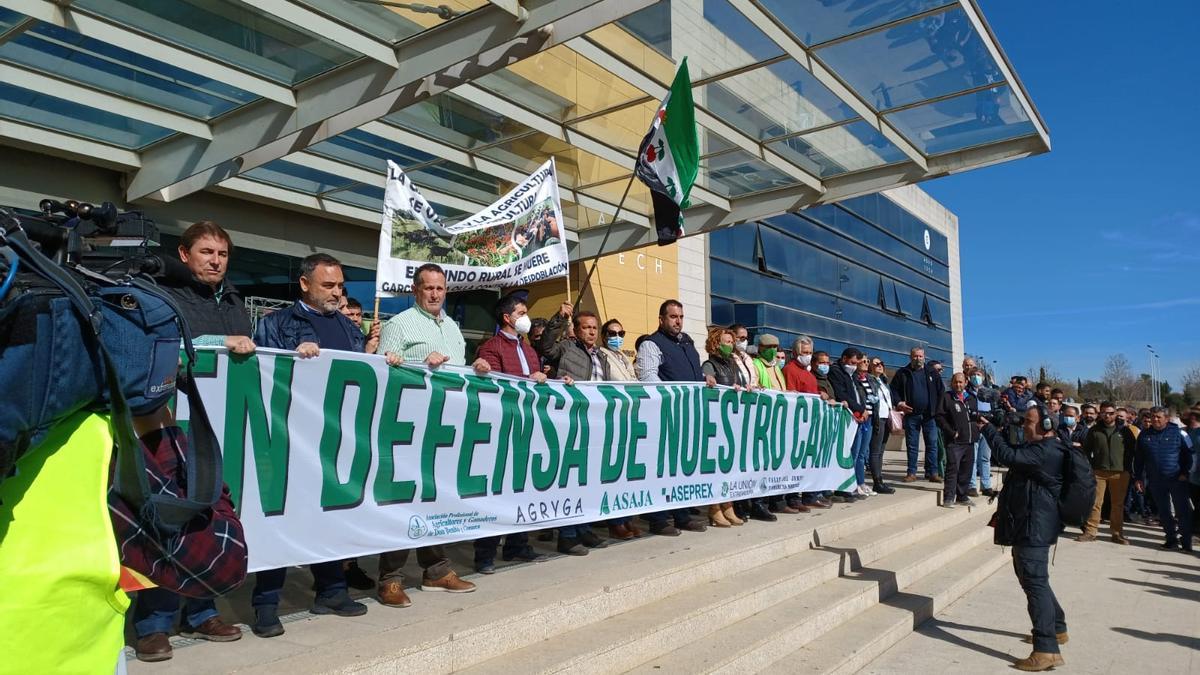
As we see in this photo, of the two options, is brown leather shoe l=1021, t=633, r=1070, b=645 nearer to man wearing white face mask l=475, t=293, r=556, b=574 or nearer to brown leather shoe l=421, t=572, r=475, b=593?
man wearing white face mask l=475, t=293, r=556, b=574

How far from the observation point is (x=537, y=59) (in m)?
8.47

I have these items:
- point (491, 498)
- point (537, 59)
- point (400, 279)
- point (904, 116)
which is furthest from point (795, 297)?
point (491, 498)

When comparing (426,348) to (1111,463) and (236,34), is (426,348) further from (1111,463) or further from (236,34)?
(1111,463)

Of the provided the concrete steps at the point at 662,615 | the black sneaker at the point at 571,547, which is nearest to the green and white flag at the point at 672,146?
the concrete steps at the point at 662,615

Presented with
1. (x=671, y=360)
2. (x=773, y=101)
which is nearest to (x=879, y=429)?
(x=773, y=101)

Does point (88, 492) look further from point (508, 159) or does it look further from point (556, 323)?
point (508, 159)

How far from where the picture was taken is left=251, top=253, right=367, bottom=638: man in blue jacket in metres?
4.00

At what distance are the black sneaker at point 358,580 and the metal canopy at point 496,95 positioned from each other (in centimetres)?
431

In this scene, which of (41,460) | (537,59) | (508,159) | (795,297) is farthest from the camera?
(795,297)

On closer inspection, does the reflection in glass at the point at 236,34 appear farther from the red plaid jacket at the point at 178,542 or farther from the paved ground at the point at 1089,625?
the paved ground at the point at 1089,625

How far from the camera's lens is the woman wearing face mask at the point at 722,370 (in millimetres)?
7254

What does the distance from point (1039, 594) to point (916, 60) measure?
18.7 ft

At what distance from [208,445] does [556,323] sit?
5.07 metres

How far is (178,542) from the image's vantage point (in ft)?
5.95
